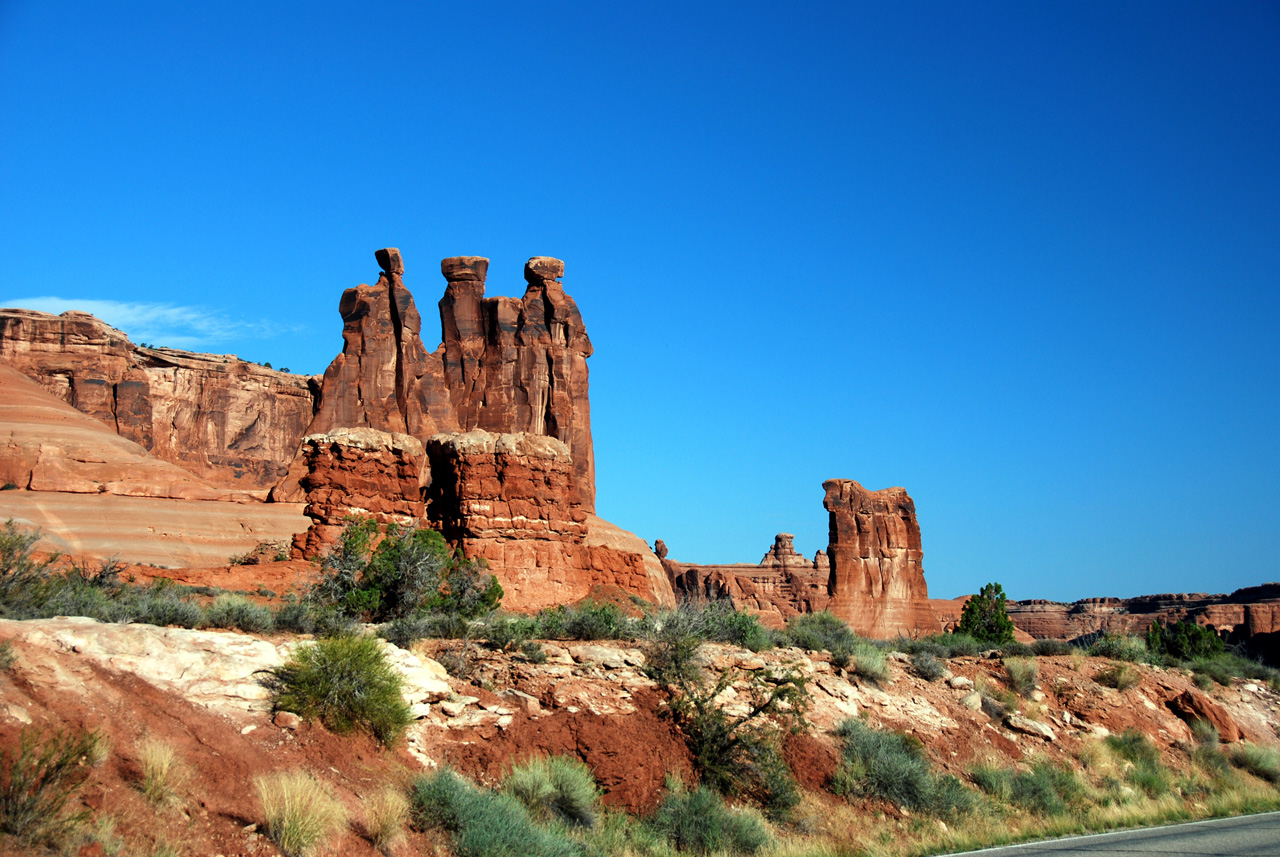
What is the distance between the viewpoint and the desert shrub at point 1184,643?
25625 mm

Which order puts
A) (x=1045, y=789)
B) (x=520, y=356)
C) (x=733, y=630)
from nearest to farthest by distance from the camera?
(x=1045, y=789)
(x=733, y=630)
(x=520, y=356)

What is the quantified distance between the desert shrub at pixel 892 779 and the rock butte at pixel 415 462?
12367mm

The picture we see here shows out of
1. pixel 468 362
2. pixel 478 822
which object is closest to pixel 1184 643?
pixel 478 822

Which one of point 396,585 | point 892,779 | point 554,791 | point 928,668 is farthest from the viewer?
point 928,668

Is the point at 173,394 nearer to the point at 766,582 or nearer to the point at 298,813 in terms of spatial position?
the point at 766,582

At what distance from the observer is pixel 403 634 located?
12.8m

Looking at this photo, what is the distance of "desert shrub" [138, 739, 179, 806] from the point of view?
25.2 ft

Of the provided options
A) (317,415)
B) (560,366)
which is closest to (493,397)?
(560,366)

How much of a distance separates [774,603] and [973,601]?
5925cm

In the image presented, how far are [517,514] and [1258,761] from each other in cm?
1708

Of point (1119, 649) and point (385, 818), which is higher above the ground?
point (1119, 649)

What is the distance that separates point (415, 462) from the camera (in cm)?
2656

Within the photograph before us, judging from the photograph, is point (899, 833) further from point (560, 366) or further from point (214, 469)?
point (214, 469)

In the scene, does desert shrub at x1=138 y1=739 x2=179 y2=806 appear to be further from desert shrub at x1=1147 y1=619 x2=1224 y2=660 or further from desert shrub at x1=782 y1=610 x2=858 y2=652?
desert shrub at x1=1147 y1=619 x2=1224 y2=660
